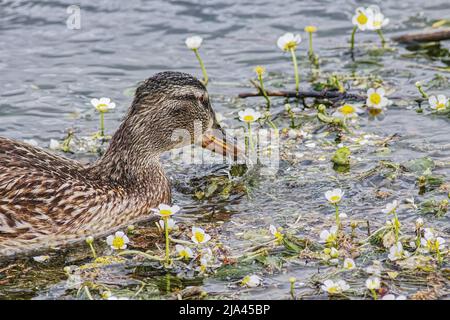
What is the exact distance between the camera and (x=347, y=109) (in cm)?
1041

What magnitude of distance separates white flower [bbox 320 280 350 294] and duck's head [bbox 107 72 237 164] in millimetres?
2853

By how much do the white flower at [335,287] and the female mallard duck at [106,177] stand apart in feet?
8.16

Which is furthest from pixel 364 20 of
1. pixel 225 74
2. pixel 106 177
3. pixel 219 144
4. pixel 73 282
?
pixel 73 282

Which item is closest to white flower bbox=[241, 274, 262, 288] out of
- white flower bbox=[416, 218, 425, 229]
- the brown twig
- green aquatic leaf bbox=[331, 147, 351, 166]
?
white flower bbox=[416, 218, 425, 229]

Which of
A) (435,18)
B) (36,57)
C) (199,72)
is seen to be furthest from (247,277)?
(435,18)

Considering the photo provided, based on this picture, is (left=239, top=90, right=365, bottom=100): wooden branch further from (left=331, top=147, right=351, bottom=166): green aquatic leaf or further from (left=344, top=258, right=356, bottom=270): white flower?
(left=344, top=258, right=356, bottom=270): white flower

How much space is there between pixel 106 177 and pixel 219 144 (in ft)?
4.25

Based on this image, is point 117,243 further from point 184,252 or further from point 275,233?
point 275,233

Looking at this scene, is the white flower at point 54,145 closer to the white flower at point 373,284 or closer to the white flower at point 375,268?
the white flower at point 375,268

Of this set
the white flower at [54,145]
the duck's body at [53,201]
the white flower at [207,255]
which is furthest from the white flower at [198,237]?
the white flower at [54,145]

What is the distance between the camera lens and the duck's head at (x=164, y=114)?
30.3ft

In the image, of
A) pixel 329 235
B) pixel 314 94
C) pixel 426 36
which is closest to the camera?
pixel 329 235
